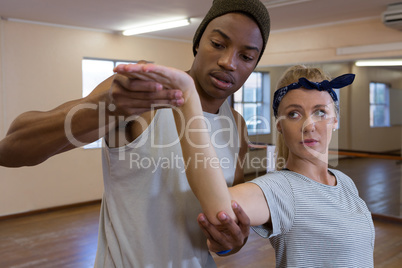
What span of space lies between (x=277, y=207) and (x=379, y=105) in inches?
215

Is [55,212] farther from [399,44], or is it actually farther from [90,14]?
[399,44]

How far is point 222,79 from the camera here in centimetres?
123

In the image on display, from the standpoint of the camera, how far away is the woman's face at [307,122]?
1.36m

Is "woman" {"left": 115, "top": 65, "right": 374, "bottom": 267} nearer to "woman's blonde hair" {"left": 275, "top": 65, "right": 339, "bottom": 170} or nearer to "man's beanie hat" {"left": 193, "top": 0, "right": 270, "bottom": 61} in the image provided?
"woman's blonde hair" {"left": 275, "top": 65, "right": 339, "bottom": 170}

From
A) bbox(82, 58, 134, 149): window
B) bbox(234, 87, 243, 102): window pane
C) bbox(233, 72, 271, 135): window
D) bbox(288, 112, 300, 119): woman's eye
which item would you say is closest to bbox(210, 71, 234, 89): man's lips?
bbox(288, 112, 300, 119): woman's eye

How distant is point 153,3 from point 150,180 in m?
3.95

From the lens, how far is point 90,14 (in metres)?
5.26

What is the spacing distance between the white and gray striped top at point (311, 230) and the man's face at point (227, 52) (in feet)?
1.10

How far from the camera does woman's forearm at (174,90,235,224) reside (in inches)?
42.3

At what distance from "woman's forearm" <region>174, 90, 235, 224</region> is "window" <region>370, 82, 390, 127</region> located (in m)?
5.40

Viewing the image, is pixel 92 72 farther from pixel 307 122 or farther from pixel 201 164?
pixel 201 164

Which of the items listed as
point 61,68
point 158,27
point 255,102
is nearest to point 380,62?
point 255,102

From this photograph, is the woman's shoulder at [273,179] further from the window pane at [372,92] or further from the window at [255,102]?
Result: the window at [255,102]

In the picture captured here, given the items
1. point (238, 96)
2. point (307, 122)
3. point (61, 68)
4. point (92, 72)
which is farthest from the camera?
point (238, 96)
